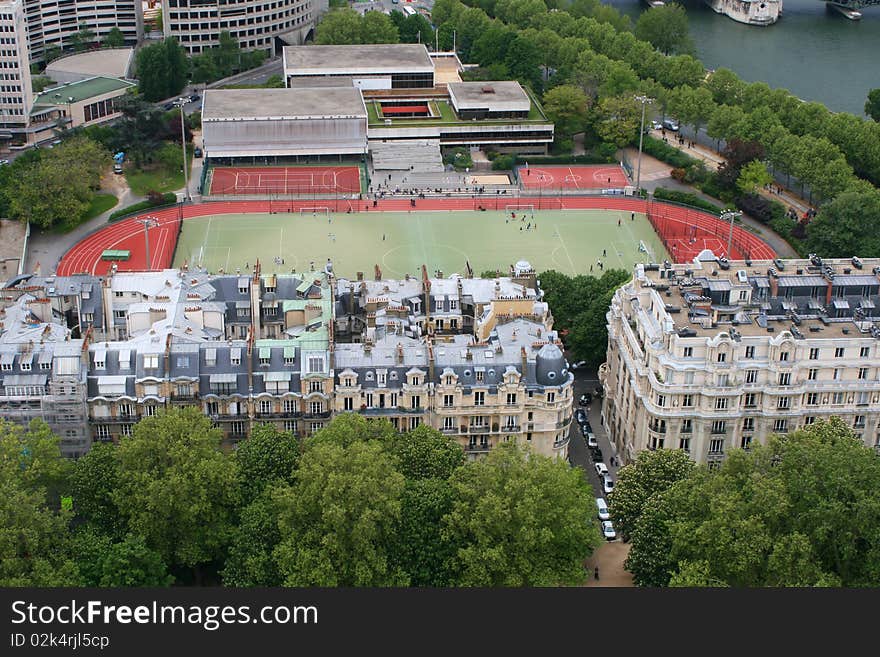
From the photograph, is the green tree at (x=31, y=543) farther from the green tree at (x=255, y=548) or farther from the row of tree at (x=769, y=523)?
the row of tree at (x=769, y=523)

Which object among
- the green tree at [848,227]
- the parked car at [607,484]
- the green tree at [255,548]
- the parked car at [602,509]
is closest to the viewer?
the green tree at [255,548]

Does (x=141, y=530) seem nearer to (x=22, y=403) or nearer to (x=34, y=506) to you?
(x=34, y=506)

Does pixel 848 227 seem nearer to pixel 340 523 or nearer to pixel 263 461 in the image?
pixel 263 461

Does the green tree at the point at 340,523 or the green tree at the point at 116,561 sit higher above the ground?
the green tree at the point at 340,523

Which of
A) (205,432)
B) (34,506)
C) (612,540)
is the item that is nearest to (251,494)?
(205,432)

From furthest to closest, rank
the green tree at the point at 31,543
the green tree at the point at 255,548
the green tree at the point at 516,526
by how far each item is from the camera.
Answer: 1. the green tree at the point at 255,548
2. the green tree at the point at 516,526
3. the green tree at the point at 31,543

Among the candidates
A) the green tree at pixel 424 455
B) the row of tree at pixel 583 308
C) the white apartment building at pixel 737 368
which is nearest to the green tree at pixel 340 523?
the green tree at pixel 424 455
